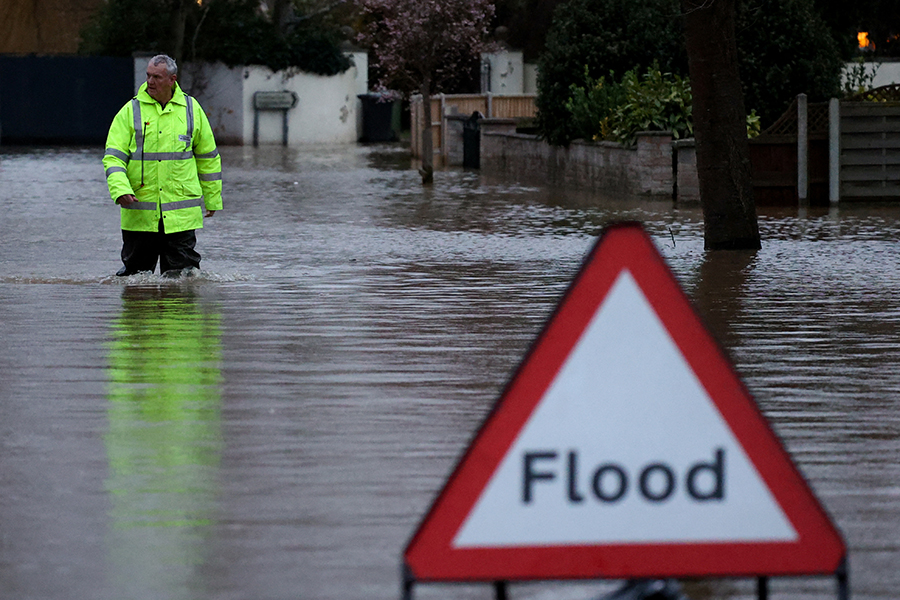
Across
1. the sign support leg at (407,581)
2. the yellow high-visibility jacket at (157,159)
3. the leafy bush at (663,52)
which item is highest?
the leafy bush at (663,52)

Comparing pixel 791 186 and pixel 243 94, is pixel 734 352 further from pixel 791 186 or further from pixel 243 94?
pixel 243 94

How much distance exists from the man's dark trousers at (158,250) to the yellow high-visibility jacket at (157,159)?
7.0 inches

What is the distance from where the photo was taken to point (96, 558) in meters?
4.71

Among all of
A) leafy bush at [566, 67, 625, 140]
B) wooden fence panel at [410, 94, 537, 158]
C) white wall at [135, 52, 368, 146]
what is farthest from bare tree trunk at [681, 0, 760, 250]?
white wall at [135, 52, 368, 146]

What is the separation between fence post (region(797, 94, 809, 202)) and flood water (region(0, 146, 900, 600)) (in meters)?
4.21

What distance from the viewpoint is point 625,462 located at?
129 inches

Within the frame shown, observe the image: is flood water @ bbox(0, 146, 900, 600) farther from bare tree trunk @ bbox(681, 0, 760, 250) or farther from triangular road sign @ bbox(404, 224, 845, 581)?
triangular road sign @ bbox(404, 224, 845, 581)

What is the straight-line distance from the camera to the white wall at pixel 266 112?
47.9 metres

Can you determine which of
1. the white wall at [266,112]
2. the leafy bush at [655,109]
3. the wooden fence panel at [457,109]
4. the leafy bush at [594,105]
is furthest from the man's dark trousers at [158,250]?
the white wall at [266,112]

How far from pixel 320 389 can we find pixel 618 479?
4404mm

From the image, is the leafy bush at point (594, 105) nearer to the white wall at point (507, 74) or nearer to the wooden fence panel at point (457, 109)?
the wooden fence panel at point (457, 109)

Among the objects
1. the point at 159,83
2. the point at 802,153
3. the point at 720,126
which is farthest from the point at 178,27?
the point at 159,83

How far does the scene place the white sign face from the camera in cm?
322

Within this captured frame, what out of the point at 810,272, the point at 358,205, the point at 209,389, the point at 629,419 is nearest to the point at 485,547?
the point at 629,419
